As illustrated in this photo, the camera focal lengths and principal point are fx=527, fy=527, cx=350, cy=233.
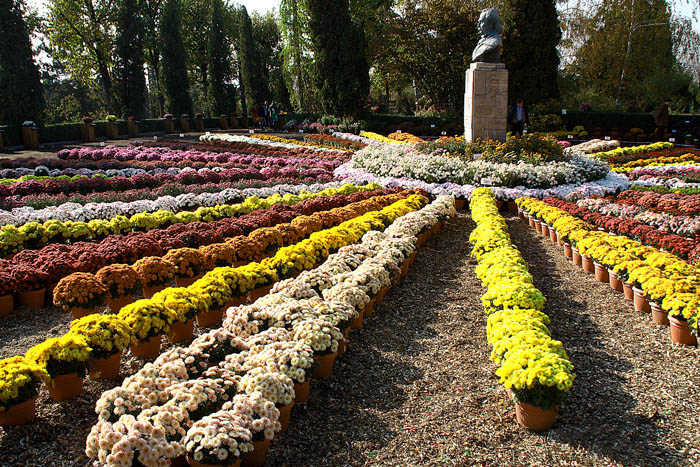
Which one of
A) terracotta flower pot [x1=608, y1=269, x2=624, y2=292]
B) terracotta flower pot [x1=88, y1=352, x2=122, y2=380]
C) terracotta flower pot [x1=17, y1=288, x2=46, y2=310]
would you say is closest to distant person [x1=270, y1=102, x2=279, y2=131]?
terracotta flower pot [x1=17, y1=288, x2=46, y2=310]

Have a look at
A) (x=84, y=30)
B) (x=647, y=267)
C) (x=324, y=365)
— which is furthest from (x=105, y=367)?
(x=84, y=30)

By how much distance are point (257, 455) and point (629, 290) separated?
15.9ft

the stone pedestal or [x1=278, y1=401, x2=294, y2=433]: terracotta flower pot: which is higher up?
the stone pedestal

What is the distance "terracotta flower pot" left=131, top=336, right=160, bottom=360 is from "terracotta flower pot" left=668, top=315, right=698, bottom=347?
4.91m

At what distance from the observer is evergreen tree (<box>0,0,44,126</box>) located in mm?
22500

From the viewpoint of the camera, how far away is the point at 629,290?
623 cm

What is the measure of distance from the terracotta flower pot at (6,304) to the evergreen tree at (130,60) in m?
29.9

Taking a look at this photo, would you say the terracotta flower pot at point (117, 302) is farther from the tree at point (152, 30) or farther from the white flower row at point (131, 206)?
the tree at point (152, 30)

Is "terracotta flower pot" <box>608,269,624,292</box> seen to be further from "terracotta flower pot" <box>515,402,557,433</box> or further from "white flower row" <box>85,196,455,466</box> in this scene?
"terracotta flower pot" <box>515,402,557,433</box>

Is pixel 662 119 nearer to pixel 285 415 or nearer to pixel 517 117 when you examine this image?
pixel 517 117

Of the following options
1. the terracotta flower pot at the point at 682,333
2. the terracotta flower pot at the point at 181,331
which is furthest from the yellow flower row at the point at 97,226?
the terracotta flower pot at the point at 682,333

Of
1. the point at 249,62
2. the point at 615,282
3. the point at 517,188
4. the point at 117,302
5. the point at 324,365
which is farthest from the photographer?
the point at 249,62

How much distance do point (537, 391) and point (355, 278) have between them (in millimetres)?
2496

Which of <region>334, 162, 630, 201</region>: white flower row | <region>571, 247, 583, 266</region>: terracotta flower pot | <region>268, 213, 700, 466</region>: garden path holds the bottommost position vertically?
<region>268, 213, 700, 466</region>: garden path
